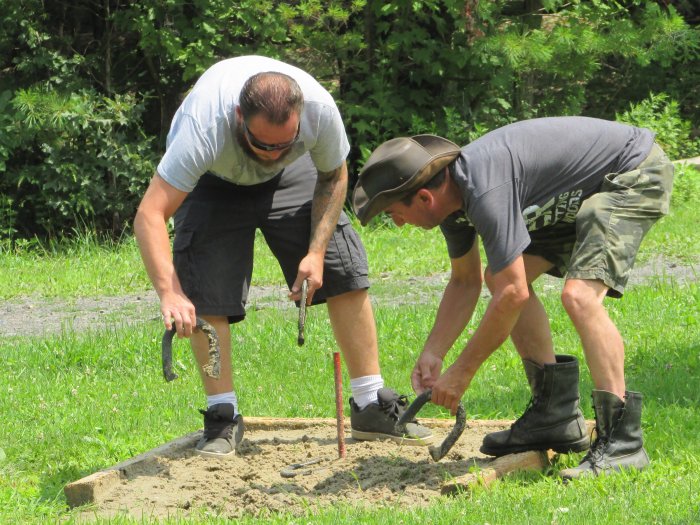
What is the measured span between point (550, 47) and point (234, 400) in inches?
347

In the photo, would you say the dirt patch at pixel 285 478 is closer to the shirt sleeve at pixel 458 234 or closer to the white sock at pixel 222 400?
the white sock at pixel 222 400

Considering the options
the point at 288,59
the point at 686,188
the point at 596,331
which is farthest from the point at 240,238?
the point at 686,188

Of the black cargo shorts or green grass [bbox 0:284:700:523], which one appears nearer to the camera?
green grass [bbox 0:284:700:523]

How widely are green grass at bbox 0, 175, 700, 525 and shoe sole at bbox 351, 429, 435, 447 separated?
59 centimetres

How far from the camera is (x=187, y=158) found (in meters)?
4.58

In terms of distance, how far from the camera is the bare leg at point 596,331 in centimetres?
439

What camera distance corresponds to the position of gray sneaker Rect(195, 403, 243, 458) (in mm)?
5207

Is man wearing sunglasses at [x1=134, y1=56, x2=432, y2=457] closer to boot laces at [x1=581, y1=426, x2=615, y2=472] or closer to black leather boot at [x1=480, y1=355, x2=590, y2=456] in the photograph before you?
black leather boot at [x1=480, y1=355, x2=590, y2=456]

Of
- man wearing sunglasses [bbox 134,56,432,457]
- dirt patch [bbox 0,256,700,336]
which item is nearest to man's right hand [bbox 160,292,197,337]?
man wearing sunglasses [bbox 134,56,432,457]

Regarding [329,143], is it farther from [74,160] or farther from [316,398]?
[74,160]

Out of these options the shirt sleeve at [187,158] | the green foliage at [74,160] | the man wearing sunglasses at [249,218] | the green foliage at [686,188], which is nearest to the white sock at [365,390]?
the man wearing sunglasses at [249,218]

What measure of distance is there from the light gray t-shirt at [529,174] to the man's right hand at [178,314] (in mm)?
1142

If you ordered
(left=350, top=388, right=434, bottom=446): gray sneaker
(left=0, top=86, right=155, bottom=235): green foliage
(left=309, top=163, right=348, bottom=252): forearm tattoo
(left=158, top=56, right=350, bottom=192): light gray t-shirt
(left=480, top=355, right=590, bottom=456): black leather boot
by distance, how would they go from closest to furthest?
(left=158, top=56, right=350, bottom=192): light gray t-shirt
(left=480, top=355, right=590, bottom=456): black leather boot
(left=309, top=163, right=348, bottom=252): forearm tattoo
(left=350, top=388, right=434, bottom=446): gray sneaker
(left=0, top=86, right=155, bottom=235): green foliage

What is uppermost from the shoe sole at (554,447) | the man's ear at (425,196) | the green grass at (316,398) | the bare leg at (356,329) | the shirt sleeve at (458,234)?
the man's ear at (425,196)
